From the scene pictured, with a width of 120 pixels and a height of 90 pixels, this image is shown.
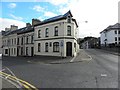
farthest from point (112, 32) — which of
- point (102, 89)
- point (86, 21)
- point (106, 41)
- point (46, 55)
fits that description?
point (102, 89)

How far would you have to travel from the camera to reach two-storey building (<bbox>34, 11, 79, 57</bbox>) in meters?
30.4

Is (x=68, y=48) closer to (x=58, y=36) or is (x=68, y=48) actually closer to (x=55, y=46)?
(x=55, y=46)

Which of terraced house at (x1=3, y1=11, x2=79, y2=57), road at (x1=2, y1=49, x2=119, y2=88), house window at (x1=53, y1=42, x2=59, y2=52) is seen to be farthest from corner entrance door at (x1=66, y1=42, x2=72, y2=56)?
road at (x1=2, y1=49, x2=119, y2=88)

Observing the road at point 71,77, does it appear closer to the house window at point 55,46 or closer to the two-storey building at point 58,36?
the two-storey building at point 58,36

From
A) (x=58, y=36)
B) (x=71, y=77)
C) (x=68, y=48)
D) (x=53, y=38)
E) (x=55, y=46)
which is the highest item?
(x=58, y=36)

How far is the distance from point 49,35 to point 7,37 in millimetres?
28523

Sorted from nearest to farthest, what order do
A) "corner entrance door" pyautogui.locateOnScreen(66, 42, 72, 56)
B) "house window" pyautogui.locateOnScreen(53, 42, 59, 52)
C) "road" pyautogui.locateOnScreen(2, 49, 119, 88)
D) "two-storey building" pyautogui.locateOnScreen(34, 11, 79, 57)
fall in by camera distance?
"road" pyautogui.locateOnScreen(2, 49, 119, 88)
"two-storey building" pyautogui.locateOnScreen(34, 11, 79, 57)
"corner entrance door" pyautogui.locateOnScreen(66, 42, 72, 56)
"house window" pyautogui.locateOnScreen(53, 42, 59, 52)

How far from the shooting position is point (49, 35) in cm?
3350

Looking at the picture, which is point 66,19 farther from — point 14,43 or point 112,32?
point 112,32

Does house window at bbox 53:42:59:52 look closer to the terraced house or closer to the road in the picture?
the terraced house

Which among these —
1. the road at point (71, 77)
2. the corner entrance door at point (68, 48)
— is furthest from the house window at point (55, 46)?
the road at point (71, 77)

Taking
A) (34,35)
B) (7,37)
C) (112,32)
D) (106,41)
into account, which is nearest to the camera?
(34,35)

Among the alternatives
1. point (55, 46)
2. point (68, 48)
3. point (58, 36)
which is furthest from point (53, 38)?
point (68, 48)

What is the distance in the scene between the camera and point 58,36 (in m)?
31.3
